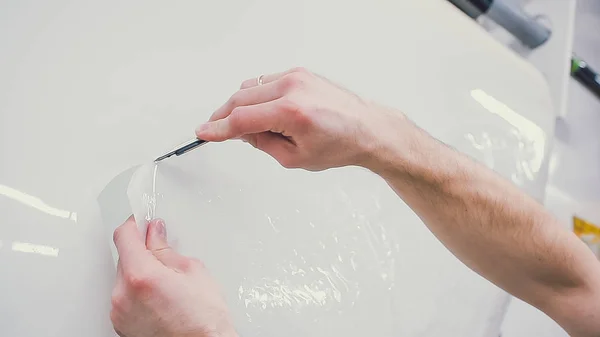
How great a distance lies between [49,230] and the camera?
0.71m

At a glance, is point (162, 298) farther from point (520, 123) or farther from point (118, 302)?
point (520, 123)

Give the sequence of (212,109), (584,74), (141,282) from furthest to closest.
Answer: (584,74)
(212,109)
(141,282)

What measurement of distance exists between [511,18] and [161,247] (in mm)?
1086

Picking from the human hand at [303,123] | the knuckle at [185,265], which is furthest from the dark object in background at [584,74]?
the knuckle at [185,265]

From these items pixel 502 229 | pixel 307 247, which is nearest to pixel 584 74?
pixel 502 229

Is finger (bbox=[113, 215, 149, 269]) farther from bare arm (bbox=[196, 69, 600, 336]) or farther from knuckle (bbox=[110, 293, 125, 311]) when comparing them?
bare arm (bbox=[196, 69, 600, 336])

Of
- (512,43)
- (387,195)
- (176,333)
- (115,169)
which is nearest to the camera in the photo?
(176,333)

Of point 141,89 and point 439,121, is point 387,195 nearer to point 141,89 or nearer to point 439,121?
point 439,121

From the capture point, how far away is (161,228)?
0.73m

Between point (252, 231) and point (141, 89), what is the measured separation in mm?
266

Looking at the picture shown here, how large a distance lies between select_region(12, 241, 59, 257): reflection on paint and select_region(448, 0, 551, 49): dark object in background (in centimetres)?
102

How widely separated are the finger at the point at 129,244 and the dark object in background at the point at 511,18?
3.09ft

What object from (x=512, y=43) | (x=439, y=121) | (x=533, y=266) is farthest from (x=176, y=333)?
(x=512, y=43)

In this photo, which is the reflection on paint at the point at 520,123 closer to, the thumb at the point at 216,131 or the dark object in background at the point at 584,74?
A: the thumb at the point at 216,131
